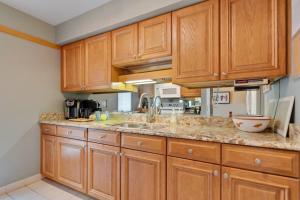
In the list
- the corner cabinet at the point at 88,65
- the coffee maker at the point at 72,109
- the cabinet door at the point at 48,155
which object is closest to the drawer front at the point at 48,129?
the cabinet door at the point at 48,155

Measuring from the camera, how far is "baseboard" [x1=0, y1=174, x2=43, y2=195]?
220 centimetres

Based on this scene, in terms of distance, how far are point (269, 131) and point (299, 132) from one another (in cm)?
44

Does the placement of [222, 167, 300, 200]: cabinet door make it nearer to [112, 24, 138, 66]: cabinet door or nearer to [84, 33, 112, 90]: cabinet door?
[112, 24, 138, 66]: cabinet door

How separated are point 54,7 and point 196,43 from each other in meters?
1.93

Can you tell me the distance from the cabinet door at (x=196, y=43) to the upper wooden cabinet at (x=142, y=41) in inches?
4.2

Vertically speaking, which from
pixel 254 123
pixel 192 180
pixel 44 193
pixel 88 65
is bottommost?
pixel 44 193

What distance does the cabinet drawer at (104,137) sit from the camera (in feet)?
5.87

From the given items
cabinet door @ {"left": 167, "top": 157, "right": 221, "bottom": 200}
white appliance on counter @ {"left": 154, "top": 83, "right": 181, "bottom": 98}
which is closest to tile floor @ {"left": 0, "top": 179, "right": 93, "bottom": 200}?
cabinet door @ {"left": 167, "top": 157, "right": 221, "bottom": 200}

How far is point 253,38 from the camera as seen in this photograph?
1.44m

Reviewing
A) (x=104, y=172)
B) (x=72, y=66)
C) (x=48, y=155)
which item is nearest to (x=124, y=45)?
(x=72, y=66)

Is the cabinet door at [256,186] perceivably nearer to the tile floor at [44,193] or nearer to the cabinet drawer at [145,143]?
the cabinet drawer at [145,143]

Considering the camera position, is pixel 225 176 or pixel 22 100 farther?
pixel 22 100

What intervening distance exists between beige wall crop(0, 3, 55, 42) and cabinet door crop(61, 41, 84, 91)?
305 mm

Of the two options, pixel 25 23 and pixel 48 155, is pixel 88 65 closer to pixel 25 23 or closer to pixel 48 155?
pixel 25 23
